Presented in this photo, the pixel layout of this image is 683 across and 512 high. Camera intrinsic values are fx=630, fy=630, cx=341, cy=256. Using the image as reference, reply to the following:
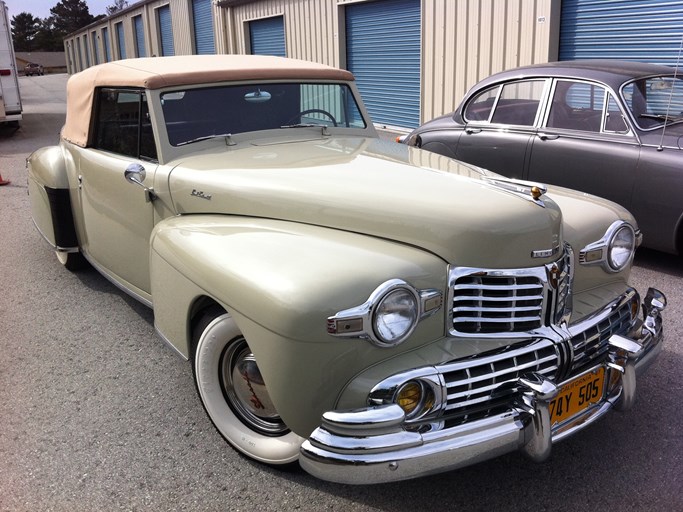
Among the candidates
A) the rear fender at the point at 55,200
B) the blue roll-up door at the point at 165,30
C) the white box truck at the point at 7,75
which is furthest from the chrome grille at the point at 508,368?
the blue roll-up door at the point at 165,30

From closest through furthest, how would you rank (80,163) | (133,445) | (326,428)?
(326,428) → (133,445) → (80,163)

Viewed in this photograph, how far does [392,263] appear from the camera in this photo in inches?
89.7

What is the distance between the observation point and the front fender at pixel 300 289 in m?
2.10

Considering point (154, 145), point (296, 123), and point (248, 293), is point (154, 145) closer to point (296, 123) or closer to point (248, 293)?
point (296, 123)

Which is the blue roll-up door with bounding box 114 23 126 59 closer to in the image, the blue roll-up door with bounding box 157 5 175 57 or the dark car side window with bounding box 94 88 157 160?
the blue roll-up door with bounding box 157 5 175 57

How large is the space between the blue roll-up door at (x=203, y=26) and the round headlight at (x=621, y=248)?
19522 millimetres

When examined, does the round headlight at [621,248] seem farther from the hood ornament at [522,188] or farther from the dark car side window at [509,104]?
the dark car side window at [509,104]

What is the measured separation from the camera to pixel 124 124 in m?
3.74

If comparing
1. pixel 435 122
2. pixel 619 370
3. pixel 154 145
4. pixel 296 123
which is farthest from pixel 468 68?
pixel 619 370

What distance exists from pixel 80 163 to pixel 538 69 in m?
4.02

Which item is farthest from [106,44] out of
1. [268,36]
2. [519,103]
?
[519,103]

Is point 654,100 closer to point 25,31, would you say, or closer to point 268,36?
point 268,36

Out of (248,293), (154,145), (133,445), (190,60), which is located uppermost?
(190,60)

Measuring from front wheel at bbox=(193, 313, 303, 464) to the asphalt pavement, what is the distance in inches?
4.8
